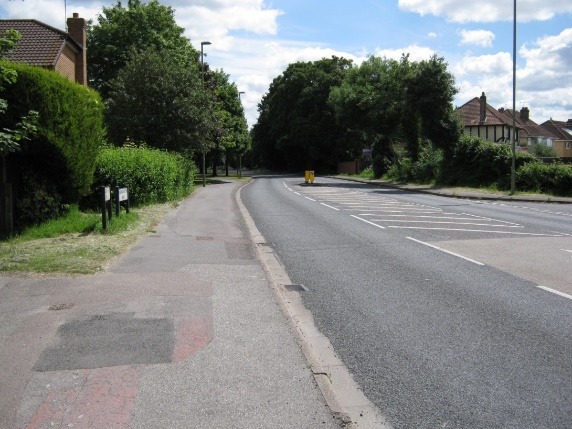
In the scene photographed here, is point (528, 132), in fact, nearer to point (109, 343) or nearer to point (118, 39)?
point (118, 39)

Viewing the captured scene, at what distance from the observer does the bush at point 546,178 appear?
104ft

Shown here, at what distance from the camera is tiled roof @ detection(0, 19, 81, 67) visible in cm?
2694

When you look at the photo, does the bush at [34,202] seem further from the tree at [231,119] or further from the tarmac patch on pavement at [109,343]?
the tree at [231,119]

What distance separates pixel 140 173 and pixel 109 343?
14.7 metres

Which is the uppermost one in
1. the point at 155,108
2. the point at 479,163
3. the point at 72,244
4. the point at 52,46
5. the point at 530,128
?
the point at 530,128

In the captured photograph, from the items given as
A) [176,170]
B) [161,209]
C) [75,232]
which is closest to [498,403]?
[75,232]

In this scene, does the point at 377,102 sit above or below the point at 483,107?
below

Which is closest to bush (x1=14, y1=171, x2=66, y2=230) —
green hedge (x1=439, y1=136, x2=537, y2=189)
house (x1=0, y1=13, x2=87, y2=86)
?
house (x1=0, y1=13, x2=87, y2=86)

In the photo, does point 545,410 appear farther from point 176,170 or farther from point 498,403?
point 176,170

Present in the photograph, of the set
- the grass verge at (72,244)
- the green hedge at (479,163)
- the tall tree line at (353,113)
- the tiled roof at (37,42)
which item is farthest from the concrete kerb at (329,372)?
the tall tree line at (353,113)

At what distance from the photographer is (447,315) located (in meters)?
7.38

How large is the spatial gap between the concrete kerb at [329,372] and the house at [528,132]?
3260 inches

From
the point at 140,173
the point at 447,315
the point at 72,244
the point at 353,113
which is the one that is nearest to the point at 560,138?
the point at 353,113

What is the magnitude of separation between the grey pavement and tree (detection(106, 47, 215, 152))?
22.2 metres
